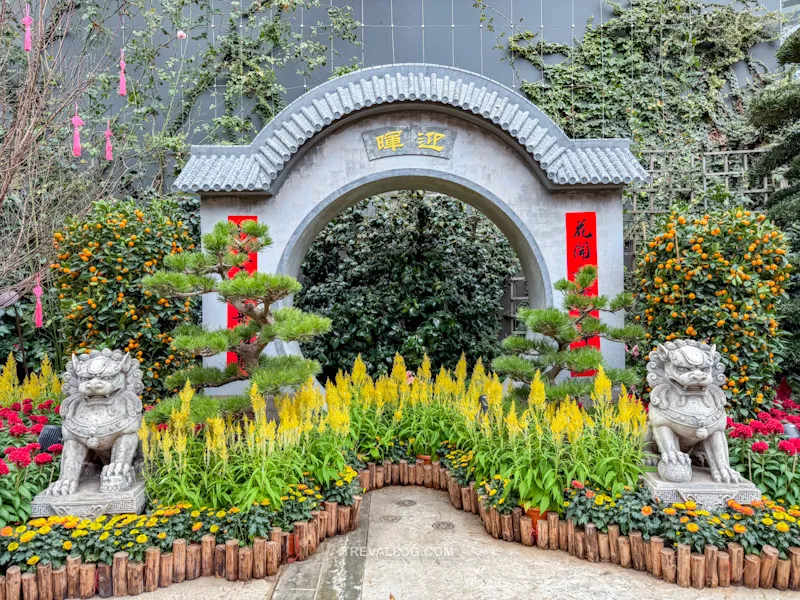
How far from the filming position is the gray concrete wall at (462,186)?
19.2 feet

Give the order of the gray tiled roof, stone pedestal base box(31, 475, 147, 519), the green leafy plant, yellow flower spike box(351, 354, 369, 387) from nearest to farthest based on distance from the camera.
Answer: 1. stone pedestal base box(31, 475, 147, 519)
2. the green leafy plant
3. yellow flower spike box(351, 354, 369, 387)
4. the gray tiled roof

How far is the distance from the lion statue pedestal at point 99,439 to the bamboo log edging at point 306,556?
1.48 feet

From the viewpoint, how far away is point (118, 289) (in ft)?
17.3

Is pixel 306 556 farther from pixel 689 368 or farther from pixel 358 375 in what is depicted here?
pixel 689 368

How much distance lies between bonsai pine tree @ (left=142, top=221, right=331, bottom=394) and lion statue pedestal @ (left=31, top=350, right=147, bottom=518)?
0.44 metres

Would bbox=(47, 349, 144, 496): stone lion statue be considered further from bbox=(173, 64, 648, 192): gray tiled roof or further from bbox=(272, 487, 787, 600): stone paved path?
bbox=(173, 64, 648, 192): gray tiled roof

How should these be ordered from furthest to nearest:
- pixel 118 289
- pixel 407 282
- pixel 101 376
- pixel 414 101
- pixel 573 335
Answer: pixel 407 282
pixel 414 101
pixel 118 289
pixel 573 335
pixel 101 376

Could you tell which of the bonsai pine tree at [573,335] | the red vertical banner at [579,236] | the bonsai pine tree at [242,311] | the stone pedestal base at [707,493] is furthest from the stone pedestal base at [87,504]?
the red vertical banner at [579,236]

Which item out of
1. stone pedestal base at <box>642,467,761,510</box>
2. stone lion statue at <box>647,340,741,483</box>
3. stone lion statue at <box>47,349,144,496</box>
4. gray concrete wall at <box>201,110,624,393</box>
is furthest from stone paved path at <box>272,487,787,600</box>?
gray concrete wall at <box>201,110,624,393</box>

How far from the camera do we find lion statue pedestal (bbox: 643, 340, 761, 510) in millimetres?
3502

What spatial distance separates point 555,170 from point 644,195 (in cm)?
314

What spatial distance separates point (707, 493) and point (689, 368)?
2.55ft

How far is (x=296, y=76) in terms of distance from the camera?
900cm

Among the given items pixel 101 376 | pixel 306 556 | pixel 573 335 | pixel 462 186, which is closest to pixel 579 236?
pixel 462 186
